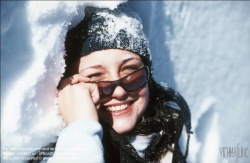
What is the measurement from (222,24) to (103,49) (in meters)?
1.28

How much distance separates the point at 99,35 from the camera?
1.10 metres

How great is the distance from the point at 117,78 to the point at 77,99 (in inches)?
9.9

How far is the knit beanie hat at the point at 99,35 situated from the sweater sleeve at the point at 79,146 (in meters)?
0.44

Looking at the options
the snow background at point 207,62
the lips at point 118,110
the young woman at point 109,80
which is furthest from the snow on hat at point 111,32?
the snow background at point 207,62

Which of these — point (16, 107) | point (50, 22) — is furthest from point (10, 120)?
point (50, 22)

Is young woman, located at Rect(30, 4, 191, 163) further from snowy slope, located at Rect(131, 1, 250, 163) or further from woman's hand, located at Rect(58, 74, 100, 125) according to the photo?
snowy slope, located at Rect(131, 1, 250, 163)

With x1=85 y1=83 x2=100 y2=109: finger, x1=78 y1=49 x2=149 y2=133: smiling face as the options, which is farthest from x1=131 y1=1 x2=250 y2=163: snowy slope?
x1=85 y1=83 x2=100 y2=109: finger

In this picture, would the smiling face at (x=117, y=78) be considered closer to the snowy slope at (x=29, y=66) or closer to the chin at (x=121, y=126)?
the chin at (x=121, y=126)

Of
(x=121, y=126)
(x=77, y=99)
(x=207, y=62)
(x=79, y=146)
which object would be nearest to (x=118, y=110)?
(x=121, y=126)

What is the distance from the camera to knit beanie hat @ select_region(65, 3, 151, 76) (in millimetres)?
1095

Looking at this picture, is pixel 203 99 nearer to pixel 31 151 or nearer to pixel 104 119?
pixel 104 119

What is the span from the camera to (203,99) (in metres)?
1.90

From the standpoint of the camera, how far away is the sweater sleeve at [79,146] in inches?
30.4

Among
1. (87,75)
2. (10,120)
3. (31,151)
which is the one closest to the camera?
(10,120)
